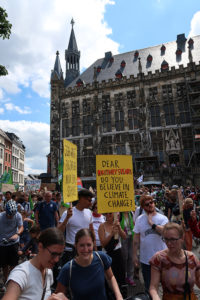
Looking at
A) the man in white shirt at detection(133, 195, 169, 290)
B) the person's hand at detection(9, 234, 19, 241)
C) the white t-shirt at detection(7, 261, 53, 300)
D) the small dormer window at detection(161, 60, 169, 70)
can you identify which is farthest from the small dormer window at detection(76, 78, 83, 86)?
the white t-shirt at detection(7, 261, 53, 300)

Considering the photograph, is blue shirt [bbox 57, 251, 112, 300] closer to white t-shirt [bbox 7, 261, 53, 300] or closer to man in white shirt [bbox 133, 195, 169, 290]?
white t-shirt [bbox 7, 261, 53, 300]

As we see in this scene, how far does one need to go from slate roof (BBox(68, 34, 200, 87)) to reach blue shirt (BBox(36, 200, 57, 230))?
27995 millimetres

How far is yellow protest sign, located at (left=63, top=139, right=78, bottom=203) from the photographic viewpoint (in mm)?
4066

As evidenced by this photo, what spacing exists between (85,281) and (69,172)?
2.43 meters

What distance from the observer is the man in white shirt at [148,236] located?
3.26 metres

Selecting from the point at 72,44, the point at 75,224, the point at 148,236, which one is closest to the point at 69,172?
the point at 75,224

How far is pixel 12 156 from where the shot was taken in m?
45.9

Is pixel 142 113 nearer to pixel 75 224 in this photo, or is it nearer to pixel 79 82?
pixel 79 82

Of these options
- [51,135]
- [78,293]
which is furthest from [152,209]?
[51,135]

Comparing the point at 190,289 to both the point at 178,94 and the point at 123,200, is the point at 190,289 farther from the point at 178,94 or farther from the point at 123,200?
the point at 178,94

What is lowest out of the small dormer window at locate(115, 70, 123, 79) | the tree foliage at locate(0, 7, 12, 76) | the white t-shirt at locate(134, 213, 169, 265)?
the white t-shirt at locate(134, 213, 169, 265)

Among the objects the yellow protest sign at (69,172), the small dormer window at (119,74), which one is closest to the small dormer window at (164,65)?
the small dormer window at (119,74)

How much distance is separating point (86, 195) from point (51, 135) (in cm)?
2940

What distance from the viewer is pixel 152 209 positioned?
3617 mm
